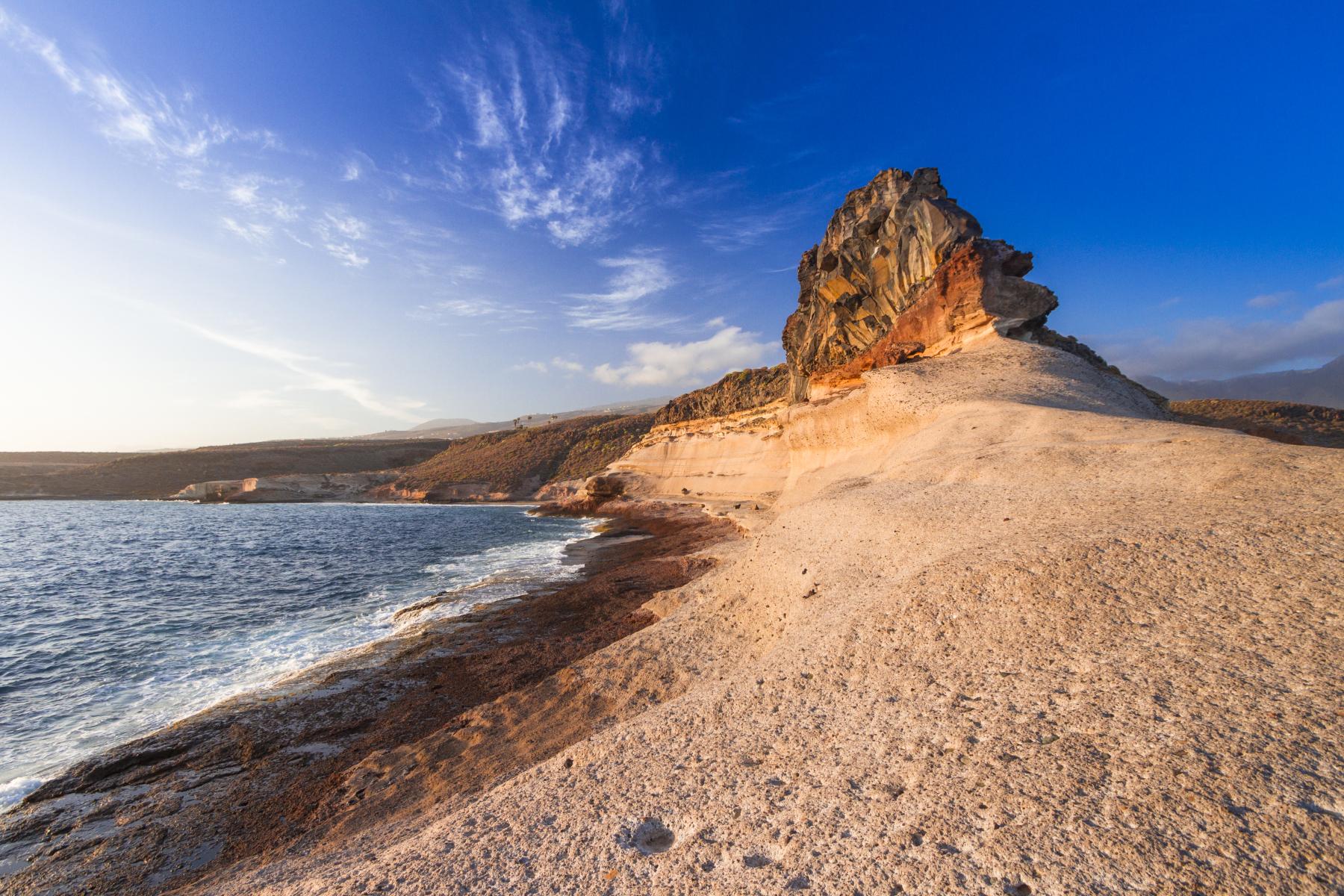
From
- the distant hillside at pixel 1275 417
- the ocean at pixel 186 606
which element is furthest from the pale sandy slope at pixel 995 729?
the distant hillside at pixel 1275 417

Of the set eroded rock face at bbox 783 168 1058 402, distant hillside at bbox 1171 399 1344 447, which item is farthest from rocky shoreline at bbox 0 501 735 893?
distant hillside at bbox 1171 399 1344 447

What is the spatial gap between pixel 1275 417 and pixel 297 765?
40.5 metres

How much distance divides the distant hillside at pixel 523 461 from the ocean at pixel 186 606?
30586mm

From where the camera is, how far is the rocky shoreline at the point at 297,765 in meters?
5.04

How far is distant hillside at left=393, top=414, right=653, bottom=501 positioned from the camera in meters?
64.6

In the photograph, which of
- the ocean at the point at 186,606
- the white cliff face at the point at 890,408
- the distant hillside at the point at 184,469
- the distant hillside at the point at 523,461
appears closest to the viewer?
the ocean at the point at 186,606

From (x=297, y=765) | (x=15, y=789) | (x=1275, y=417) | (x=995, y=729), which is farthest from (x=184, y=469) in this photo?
(x=1275, y=417)

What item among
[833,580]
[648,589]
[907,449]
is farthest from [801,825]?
[907,449]

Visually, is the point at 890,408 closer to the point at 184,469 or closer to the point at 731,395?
the point at 731,395

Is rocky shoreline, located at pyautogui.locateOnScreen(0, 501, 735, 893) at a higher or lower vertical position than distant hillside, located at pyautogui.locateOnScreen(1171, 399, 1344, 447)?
lower

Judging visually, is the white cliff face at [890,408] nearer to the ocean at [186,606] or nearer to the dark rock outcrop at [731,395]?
the ocean at [186,606]

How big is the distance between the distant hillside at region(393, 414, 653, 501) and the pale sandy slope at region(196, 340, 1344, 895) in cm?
5287

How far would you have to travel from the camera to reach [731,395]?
5162cm

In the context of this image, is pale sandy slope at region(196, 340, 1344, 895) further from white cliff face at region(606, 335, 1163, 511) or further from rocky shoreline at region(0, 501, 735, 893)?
white cliff face at region(606, 335, 1163, 511)
